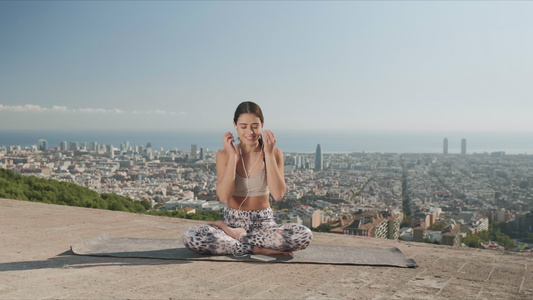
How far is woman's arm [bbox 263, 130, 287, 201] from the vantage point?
3.54m

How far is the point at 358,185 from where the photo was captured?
13961mm

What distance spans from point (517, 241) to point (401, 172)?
1018 cm

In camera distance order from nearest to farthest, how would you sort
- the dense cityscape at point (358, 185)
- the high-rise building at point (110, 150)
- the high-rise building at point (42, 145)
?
the dense cityscape at point (358, 185) < the high-rise building at point (42, 145) < the high-rise building at point (110, 150)

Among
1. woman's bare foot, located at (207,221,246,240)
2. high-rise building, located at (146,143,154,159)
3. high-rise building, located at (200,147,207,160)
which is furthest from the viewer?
high-rise building, located at (146,143,154,159)

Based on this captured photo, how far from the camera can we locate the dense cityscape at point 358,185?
23.7 ft

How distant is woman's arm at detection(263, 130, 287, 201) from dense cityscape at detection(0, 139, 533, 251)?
1.61 metres

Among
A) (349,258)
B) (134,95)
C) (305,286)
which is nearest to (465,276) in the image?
(349,258)

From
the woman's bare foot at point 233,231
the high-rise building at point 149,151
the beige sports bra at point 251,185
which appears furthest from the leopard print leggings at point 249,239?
the high-rise building at point 149,151

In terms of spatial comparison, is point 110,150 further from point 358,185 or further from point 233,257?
point 233,257

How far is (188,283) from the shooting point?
9.07 feet

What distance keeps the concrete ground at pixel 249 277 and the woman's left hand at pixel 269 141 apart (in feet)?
2.91

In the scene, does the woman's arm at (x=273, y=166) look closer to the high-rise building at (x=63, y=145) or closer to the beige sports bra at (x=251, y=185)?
the beige sports bra at (x=251, y=185)

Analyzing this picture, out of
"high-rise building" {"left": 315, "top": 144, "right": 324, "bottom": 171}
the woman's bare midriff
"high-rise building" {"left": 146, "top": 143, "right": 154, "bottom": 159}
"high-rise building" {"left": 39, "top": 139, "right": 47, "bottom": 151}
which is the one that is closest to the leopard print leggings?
the woman's bare midriff

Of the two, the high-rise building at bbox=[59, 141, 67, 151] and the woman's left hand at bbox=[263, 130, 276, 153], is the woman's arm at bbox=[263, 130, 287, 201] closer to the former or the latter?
the woman's left hand at bbox=[263, 130, 276, 153]
